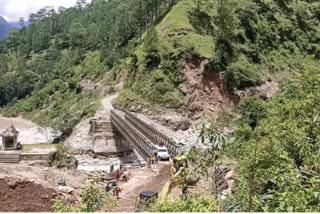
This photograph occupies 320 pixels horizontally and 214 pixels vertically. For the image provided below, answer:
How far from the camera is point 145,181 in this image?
23.9 m

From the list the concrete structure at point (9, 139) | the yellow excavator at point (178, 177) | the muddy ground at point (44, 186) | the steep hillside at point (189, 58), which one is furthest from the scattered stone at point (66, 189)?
the steep hillside at point (189, 58)

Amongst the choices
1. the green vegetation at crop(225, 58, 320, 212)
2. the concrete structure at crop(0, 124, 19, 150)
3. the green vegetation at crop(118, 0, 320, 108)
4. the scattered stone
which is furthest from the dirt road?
the green vegetation at crop(118, 0, 320, 108)

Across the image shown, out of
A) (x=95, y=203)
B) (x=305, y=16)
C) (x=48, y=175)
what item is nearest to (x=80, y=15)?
(x=305, y=16)

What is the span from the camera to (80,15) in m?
170

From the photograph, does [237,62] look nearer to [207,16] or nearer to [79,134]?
[207,16]

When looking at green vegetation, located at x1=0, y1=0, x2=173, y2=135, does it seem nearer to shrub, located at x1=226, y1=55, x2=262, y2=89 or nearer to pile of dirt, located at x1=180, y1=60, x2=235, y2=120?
pile of dirt, located at x1=180, y1=60, x2=235, y2=120

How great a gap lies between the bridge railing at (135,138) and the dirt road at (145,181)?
3.03 m

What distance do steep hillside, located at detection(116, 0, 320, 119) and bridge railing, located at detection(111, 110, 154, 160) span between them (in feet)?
22.0

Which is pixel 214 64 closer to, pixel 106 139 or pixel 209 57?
pixel 209 57

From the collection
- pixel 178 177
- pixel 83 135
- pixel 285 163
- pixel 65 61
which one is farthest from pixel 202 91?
pixel 65 61

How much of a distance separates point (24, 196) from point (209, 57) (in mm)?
38495

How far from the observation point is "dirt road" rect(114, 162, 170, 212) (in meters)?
21.7

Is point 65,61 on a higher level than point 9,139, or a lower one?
lower

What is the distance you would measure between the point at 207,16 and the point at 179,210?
57752mm
